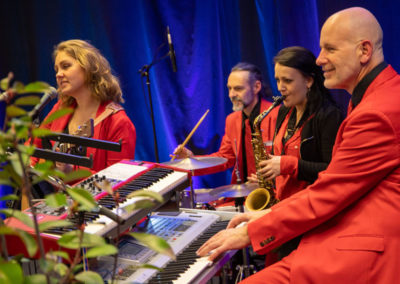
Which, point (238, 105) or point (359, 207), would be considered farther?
point (238, 105)

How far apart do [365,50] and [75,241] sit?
149cm

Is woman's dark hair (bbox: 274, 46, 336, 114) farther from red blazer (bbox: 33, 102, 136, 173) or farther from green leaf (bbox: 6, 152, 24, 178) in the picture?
green leaf (bbox: 6, 152, 24, 178)

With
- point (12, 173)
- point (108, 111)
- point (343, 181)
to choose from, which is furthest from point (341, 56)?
point (108, 111)

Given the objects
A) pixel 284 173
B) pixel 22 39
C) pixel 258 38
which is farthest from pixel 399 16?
pixel 22 39

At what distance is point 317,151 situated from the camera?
298cm

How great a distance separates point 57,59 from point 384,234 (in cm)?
230

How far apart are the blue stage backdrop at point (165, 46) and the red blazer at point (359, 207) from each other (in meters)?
2.56

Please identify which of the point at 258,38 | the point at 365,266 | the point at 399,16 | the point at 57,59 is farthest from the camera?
the point at 258,38

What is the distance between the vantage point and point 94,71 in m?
3.17

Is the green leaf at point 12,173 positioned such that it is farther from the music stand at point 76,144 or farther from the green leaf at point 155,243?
the music stand at point 76,144

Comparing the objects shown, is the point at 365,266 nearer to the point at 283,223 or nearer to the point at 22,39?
the point at 283,223

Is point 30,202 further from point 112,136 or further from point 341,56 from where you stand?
point 112,136

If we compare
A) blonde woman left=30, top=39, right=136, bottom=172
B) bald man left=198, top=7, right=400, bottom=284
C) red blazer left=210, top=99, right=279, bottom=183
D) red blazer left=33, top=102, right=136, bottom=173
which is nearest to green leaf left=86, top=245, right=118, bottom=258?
bald man left=198, top=7, right=400, bottom=284

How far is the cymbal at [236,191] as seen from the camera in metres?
3.30
